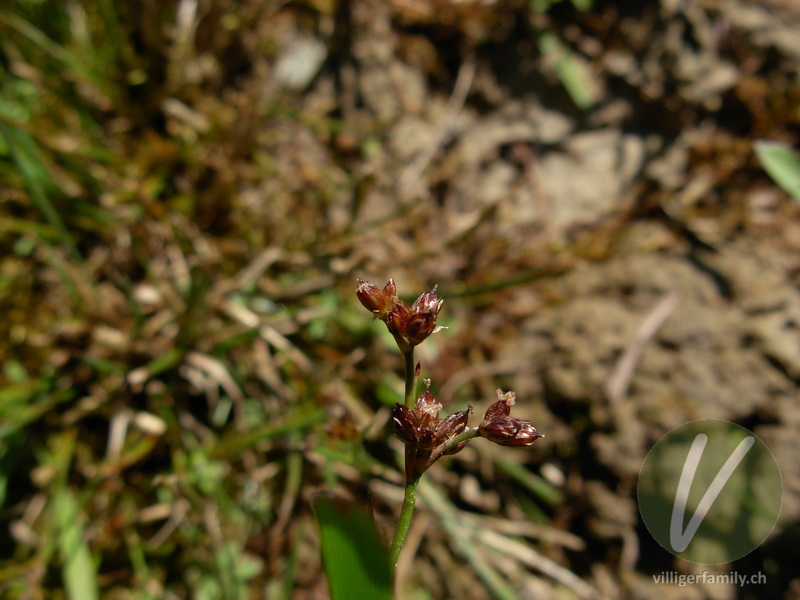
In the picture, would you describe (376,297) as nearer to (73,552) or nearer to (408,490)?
(408,490)

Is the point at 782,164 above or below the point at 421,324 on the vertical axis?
below

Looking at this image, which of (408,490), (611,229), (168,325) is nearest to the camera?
(408,490)

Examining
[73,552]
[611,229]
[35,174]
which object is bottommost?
[611,229]

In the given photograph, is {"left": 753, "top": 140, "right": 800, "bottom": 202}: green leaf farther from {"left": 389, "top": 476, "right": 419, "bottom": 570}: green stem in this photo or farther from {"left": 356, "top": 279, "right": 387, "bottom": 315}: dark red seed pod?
{"left": 389, "top": 476, "right": 419, "bottom": 570}: green stem

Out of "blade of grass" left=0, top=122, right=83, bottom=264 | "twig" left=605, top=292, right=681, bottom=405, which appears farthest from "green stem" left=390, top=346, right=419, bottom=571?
"blade of grass" left=0, top=122, right=83, bottom=264

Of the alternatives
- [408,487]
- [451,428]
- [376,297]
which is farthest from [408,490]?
[376,297]

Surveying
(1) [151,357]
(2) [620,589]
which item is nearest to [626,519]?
(2) [620,589]

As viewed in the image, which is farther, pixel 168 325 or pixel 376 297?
pixel 168 325
